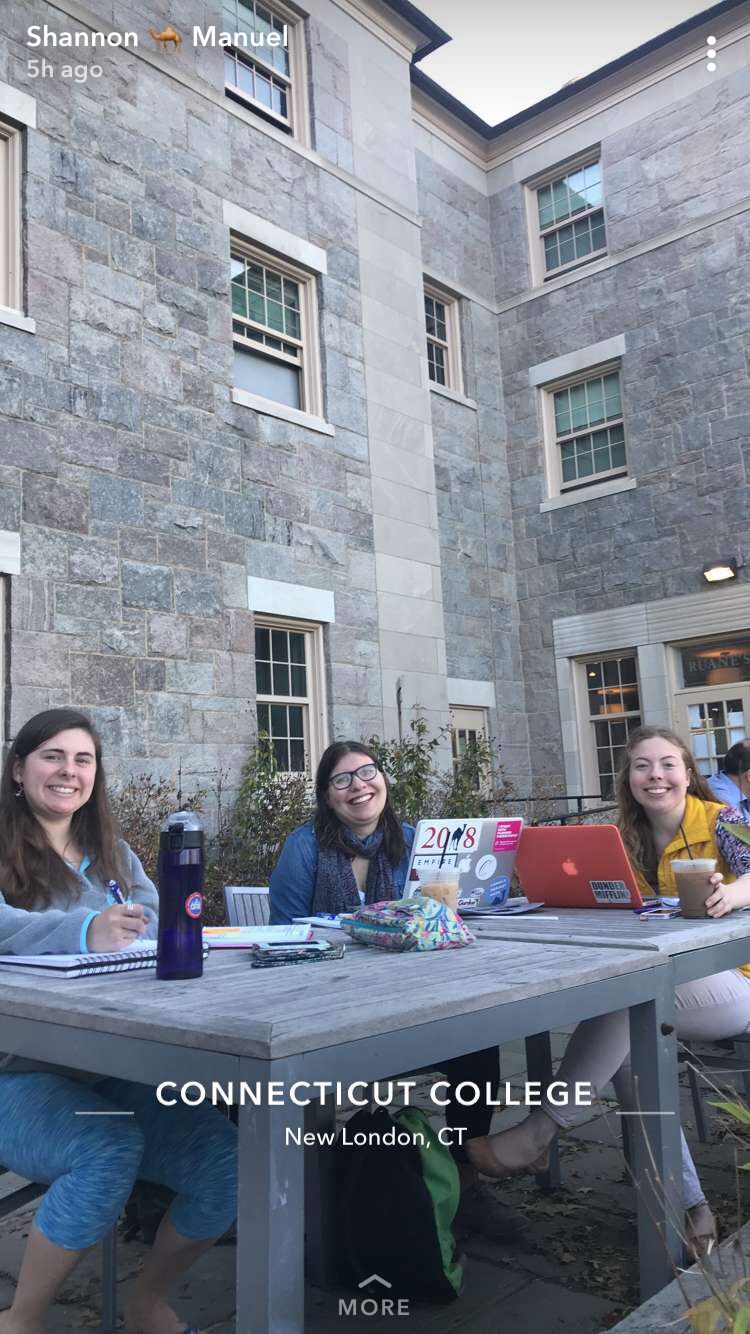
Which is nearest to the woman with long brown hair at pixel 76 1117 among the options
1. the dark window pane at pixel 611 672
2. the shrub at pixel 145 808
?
the shrub at pixel 145 808

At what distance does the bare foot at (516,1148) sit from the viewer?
2.39 metres

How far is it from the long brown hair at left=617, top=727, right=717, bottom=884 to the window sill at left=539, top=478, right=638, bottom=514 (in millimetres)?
8076

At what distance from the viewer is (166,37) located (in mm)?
8117

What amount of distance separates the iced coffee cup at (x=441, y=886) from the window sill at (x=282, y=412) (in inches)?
252

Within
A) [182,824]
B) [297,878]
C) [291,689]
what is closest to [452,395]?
[291,689]

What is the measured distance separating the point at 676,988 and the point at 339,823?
1.16 metres

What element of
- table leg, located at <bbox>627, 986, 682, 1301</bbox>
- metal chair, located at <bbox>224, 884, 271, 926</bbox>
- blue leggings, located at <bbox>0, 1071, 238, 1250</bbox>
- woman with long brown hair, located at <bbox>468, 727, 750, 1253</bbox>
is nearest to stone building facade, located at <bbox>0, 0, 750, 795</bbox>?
metal chair, located at <bbox>224, 884, 271, 926</bbox>

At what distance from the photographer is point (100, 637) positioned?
6961 millimetres

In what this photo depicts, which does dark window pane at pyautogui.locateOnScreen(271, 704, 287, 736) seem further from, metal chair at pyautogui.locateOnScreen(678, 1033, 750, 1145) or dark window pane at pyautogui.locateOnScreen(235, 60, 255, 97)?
dark window pane at pyautogui.locateOnScreen(235, 60, 255, 97)

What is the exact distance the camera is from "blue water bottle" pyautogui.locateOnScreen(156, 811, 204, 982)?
1.85 metres

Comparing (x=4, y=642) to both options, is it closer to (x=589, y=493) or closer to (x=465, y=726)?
(x=465, y=726)

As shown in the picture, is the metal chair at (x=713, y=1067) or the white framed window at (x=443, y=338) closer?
the metal chair at (x=713, y=1067)

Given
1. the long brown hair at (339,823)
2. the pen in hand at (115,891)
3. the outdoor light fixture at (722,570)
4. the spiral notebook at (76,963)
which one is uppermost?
the outdoor light fixture at (722,570)

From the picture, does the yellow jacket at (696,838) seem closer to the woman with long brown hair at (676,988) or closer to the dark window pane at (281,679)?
the woman with long brown hair at (676,988)
